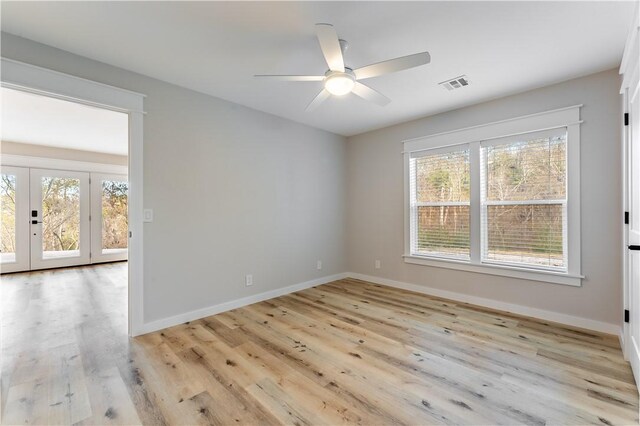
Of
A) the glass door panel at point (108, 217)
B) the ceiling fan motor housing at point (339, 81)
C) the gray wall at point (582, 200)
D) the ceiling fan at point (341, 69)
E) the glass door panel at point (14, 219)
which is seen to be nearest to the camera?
the ceiling fan at point (341, 69)

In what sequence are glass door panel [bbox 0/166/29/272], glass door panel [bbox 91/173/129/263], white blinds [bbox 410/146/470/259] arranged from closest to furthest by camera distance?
1. white blinds [bbox 410/146/470/259]
2. glass door panel [bbox 0/166/29/272]
3. glass door panel [bbox 91/173/129/263]

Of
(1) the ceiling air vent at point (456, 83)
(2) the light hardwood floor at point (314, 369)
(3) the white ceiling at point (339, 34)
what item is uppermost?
(3) the white ceiling at point (339, 34)

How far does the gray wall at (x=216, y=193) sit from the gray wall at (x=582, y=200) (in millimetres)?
1078

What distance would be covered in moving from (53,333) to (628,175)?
17.3ft

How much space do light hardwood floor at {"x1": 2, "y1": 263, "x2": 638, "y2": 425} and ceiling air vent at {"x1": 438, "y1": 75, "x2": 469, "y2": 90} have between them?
8.41 feet

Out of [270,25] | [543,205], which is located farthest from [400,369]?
[270,25]

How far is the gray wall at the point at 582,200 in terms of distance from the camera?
2695 mm

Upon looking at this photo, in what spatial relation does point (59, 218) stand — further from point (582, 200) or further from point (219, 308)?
point (582, 200)

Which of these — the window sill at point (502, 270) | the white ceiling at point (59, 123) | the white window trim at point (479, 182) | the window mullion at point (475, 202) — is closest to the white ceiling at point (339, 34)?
the white window trim at point (479, 182)

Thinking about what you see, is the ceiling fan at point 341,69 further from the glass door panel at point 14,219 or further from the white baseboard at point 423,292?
the glass door panel at point 14,219

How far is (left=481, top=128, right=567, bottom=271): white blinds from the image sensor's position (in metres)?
3.03

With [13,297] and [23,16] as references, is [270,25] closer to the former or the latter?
[23,16]

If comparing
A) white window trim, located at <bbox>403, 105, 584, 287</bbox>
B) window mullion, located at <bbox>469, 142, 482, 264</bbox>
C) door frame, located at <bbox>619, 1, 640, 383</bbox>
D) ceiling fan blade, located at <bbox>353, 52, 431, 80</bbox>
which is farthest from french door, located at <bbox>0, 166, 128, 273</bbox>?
door frame, located at <bbox>619, 1, 640, 383</bbox>

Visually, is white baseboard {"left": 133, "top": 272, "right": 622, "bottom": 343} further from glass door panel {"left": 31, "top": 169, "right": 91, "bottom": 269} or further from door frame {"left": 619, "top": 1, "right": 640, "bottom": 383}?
glass door panel {"left": 31, "top": 169, "right": 91, "bottom": 269}
